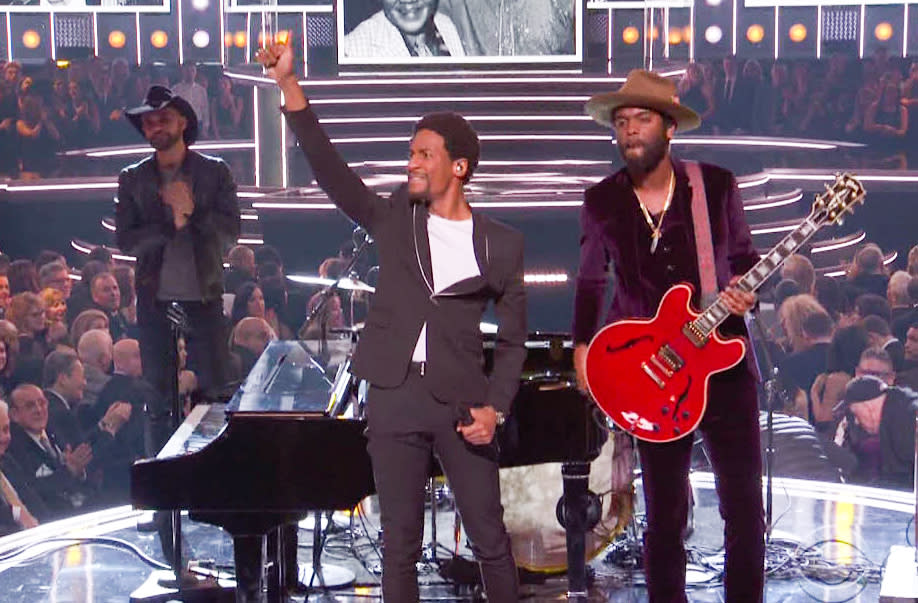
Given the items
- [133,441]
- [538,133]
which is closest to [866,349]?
[538,133]

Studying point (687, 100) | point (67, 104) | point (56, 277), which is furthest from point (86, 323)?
point (687, 100)

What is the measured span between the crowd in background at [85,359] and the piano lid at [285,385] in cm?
247

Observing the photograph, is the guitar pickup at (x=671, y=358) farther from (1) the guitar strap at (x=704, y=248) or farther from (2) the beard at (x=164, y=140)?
(2) the beard at (x=164, y=140)

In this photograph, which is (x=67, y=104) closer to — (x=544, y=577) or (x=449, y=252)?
(x=544, y=577)

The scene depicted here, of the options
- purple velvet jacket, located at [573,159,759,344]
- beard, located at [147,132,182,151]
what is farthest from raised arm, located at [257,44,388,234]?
beard, located at [147,132,182,151]

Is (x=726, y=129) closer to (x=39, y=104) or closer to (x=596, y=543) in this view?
(x=596, y=543)

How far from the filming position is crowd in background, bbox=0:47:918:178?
866 centimetres

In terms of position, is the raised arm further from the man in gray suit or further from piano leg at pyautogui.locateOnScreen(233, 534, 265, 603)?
piano leg at pyautogui.locateOnScreen(233, 534, 265, 603)

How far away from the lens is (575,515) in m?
5.43

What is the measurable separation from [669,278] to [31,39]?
5.05 meters

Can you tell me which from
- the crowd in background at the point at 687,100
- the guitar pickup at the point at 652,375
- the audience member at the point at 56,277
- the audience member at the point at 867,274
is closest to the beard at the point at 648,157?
the guitar pickup at the point at 652,375

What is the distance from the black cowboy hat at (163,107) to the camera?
677 cm

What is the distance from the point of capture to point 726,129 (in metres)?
8.80

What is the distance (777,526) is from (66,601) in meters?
3.43
